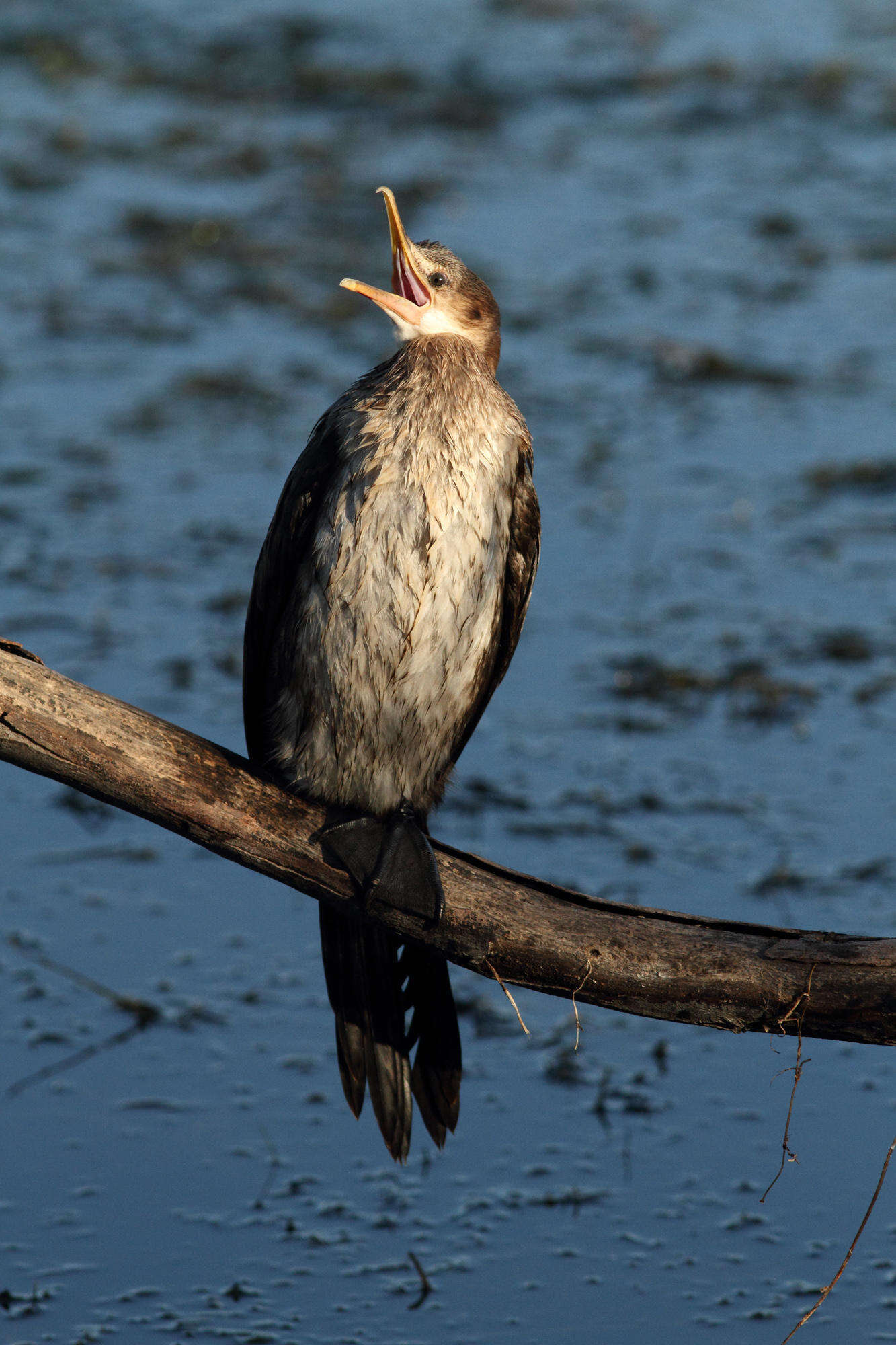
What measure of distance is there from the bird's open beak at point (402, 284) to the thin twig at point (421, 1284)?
206cm

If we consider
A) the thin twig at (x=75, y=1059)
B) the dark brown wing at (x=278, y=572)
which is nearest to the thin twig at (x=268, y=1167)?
the thin twig at (x=75, y=1059)

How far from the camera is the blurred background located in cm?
398

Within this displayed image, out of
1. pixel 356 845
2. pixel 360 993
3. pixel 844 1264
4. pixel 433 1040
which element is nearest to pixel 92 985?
pixel 360 993

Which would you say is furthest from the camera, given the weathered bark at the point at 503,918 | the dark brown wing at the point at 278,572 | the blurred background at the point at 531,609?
the blurred background at the point at 531,609

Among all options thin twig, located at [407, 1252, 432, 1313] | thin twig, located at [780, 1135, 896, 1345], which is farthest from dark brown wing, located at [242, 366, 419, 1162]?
thin twig, located at [780, 1135, 896, 1345]

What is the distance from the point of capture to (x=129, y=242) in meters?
10.2

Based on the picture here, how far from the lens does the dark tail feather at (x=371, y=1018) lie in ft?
12.1

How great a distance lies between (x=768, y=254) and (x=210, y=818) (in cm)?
763

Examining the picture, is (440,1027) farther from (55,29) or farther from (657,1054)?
(55,29)

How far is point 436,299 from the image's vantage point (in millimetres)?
3781

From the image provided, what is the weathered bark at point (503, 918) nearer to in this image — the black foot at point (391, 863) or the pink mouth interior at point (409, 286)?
the black foot at point (391, 863)

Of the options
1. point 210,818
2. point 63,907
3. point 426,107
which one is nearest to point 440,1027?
point 210,818

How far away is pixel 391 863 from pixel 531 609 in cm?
339

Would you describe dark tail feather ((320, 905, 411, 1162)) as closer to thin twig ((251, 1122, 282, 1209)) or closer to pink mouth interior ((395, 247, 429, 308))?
thin twig ((251, 1122, 282, 1209))
